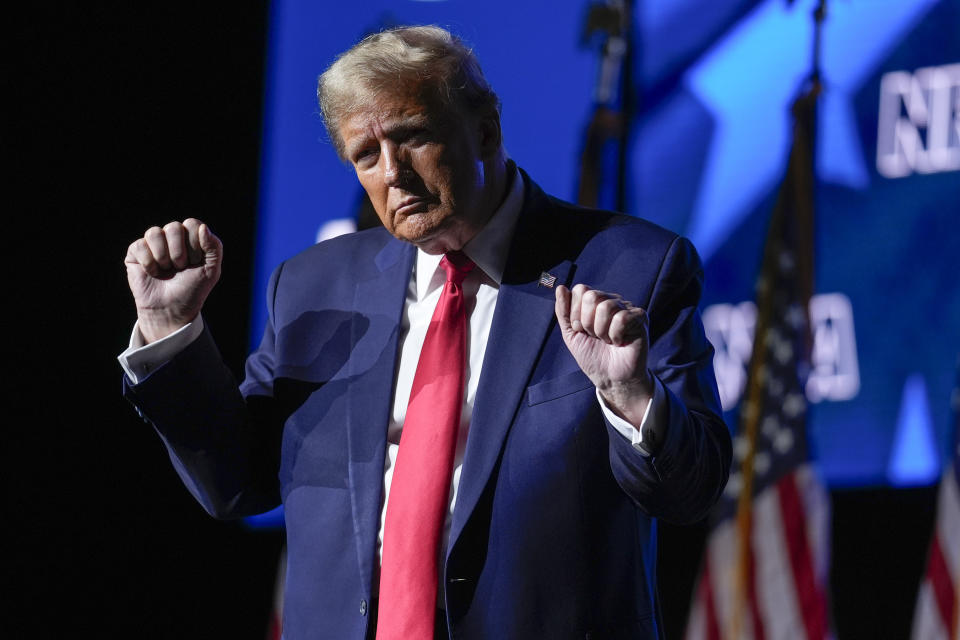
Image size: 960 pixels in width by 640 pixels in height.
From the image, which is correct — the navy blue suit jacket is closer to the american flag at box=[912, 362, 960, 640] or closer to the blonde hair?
the blonde hair

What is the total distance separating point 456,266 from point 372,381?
0.21m

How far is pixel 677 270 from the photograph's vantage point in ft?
5.03

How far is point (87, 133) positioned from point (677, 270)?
2.64m

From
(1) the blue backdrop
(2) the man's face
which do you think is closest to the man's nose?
(2) the man's face

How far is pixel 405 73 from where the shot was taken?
5.06 ft

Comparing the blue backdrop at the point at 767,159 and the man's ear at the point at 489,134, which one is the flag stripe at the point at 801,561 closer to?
the blue backdrop at the point at 767,159

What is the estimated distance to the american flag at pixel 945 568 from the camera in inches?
108

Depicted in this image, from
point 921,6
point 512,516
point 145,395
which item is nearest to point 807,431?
point 921,6

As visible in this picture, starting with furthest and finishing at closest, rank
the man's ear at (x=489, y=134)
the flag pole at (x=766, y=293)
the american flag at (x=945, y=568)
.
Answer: the flag pole at (x=766, y=293) → the american flag at (x=945, y=568) → the man's ear at (x=489, y=134)

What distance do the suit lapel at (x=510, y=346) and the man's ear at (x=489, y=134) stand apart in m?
0.10

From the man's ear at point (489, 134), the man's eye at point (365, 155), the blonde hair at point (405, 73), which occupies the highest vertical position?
the blonde hair at point (405, 73)

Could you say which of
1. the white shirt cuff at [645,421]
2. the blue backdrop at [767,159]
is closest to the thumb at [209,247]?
the white shirt cuff at [645,421]

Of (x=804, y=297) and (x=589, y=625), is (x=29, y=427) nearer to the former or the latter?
(x=804, y=297)

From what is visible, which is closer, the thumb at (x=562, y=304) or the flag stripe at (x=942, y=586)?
the thumb at (x=562, y=304)
